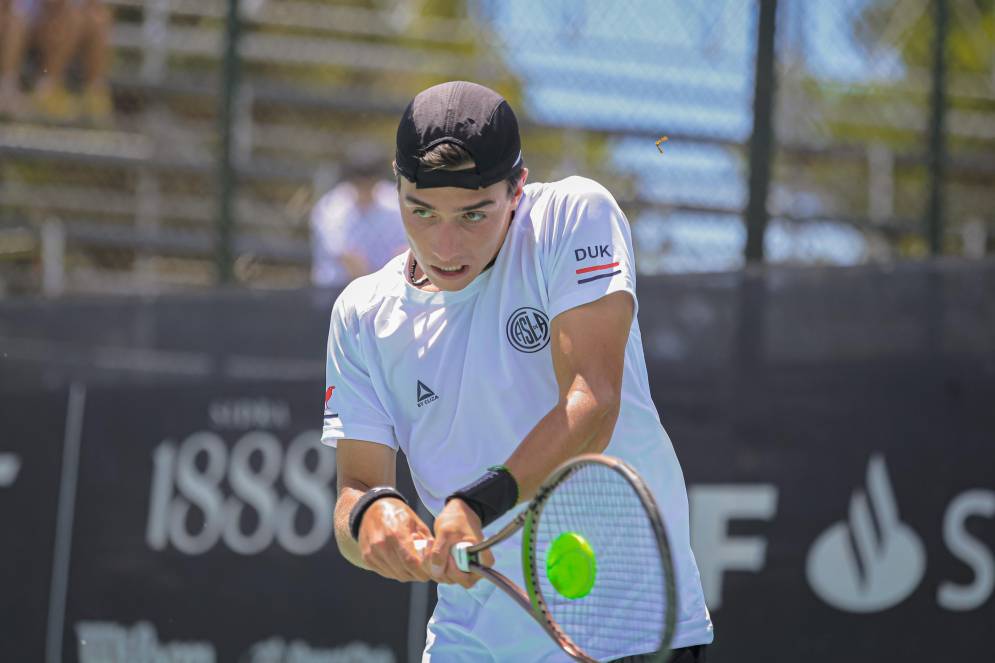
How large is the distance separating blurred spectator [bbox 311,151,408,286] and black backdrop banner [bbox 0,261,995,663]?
2.34 ft

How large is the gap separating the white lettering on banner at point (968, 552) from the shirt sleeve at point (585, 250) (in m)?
2.34

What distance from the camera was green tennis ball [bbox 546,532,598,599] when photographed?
2.44m

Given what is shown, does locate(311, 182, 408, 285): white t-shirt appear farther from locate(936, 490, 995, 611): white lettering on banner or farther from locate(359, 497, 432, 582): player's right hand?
locate(359, 497, 432, 582): player's right hand

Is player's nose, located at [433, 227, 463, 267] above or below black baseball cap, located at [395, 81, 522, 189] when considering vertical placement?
below

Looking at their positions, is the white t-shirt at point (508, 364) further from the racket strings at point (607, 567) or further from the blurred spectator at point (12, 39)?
the blurred spectator at point (12, 39)

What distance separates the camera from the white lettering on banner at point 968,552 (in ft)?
14.8

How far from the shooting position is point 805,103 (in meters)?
7.46

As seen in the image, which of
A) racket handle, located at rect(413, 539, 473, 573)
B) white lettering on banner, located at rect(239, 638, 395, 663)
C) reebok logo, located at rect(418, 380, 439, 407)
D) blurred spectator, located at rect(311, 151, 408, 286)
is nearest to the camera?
racket handle, located at rect(413, 539, 473, 573)

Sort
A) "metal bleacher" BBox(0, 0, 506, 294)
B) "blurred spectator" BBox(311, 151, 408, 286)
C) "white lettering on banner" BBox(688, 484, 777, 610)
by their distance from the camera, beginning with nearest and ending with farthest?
"white lettering on banner" BBox(688, 484, 777, 610) < "blurred spectator" BBox(311, 151, 408, 286) < "metal bleacher" BBox(0, 0, 506, 294)

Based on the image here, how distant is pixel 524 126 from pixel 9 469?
11.2 ft

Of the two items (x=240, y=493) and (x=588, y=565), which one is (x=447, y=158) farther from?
(x=240, y=493)

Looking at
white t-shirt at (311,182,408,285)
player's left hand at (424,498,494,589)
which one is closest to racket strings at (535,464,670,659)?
player's left hand at (424,498,494,589)

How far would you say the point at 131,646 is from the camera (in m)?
5.60

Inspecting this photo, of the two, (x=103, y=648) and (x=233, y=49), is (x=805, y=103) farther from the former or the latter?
(x=103, y=648)
